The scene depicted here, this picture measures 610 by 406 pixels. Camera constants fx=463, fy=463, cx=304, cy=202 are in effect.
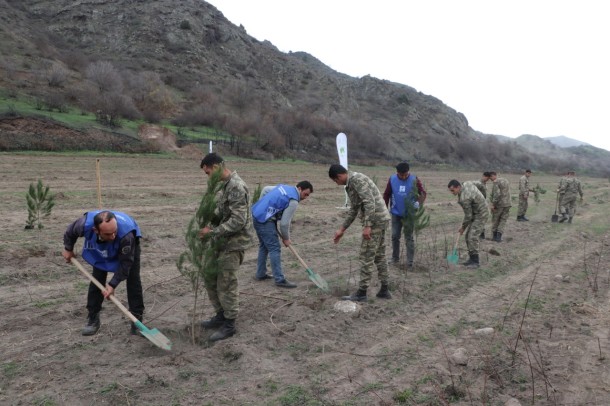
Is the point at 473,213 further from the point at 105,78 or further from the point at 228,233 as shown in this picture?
the point at 105,78

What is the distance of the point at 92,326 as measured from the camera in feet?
16.9

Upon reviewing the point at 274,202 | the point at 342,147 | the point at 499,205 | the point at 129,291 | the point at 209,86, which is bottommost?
the point at 129,291

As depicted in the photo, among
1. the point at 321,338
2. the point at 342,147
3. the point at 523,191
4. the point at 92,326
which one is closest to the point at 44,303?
the point at 92,326

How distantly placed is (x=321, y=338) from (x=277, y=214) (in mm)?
2251

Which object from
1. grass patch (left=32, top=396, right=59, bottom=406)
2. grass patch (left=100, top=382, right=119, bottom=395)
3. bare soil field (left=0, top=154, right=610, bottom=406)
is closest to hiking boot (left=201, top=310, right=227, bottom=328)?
bare soil field (left=0, top=154, right=610, bottom=406)

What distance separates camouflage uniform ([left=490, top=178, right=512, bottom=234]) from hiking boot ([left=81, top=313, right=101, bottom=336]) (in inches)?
381

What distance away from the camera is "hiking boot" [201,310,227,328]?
548 centimetres

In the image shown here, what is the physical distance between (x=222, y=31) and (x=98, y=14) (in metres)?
17.1

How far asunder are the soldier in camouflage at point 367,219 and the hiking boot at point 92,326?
3141 mm

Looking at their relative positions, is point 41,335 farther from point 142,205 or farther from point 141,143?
point 141,143

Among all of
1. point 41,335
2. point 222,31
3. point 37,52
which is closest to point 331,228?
point 41,335

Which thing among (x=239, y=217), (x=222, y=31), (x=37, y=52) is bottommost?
(x=239, y=217)

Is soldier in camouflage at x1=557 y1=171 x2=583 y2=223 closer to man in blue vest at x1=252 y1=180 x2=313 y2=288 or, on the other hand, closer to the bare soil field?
the bare soil field

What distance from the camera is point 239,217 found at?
16.3ft
